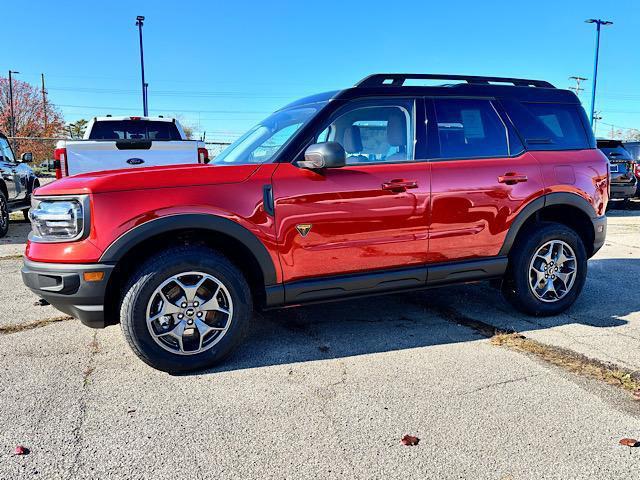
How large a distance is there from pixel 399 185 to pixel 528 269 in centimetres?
148

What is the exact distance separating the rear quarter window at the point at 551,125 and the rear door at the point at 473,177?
0.15 meters

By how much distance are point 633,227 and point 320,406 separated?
10.1 meters

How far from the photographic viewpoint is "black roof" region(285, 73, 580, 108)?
3891 mm

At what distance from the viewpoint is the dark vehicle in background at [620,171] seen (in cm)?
1333

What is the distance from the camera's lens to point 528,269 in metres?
4.34

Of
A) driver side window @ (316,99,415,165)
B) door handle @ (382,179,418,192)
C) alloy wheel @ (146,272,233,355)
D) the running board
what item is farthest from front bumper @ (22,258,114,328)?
door handle @ (382,179,418,192)

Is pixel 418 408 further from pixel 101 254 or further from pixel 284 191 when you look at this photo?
pixel 101 254

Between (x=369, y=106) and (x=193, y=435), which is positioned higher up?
(x=369, y=106)

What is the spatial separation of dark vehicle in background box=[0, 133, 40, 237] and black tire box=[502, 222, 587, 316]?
28.2 ft

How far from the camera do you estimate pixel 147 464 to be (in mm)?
2352

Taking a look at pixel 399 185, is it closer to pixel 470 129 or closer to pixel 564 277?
pixel 470 129

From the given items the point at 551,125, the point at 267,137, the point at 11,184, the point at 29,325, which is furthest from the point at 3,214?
the point at 551,125

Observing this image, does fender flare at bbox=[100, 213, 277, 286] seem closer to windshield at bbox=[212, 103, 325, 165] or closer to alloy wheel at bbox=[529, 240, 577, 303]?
windshield at bbox=[212, 103, 325, 165]

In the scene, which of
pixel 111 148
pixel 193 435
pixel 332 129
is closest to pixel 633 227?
pixel 332 129
